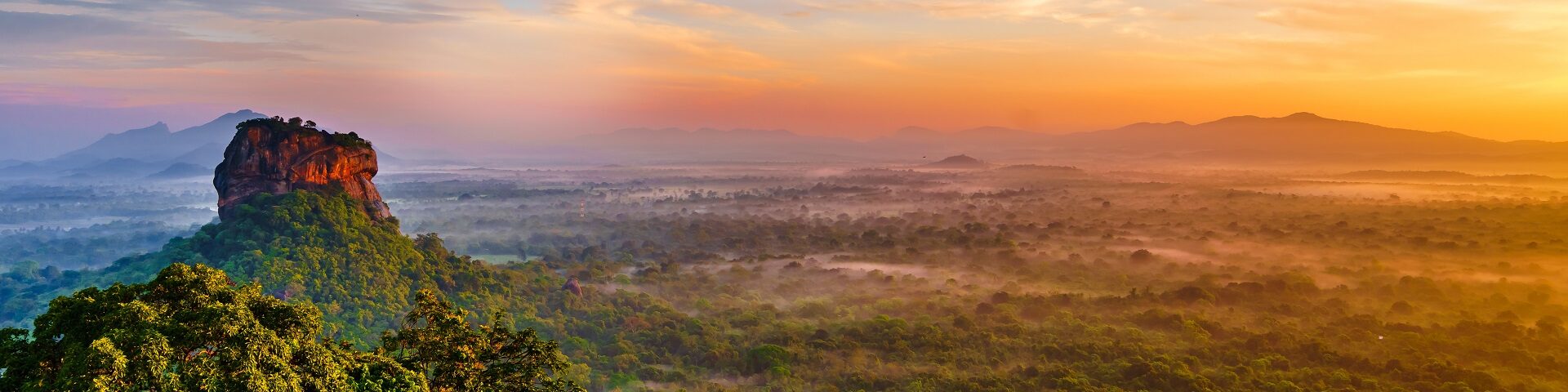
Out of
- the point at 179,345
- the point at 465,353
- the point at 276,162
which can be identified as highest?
the point at 276,162

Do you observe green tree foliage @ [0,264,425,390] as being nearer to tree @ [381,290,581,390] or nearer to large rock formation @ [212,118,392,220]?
tree @ [381,290,581,390]

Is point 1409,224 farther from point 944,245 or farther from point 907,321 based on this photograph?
point 907,321

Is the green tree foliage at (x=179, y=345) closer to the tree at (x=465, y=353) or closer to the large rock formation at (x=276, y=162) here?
the tree at (x=465, y=353)

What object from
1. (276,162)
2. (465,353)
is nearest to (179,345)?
(465,353)

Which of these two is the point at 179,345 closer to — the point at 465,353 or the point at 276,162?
the point at 465,353

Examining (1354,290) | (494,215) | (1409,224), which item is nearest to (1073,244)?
(1354,290)

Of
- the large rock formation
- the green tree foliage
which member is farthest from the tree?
the large rock formation
